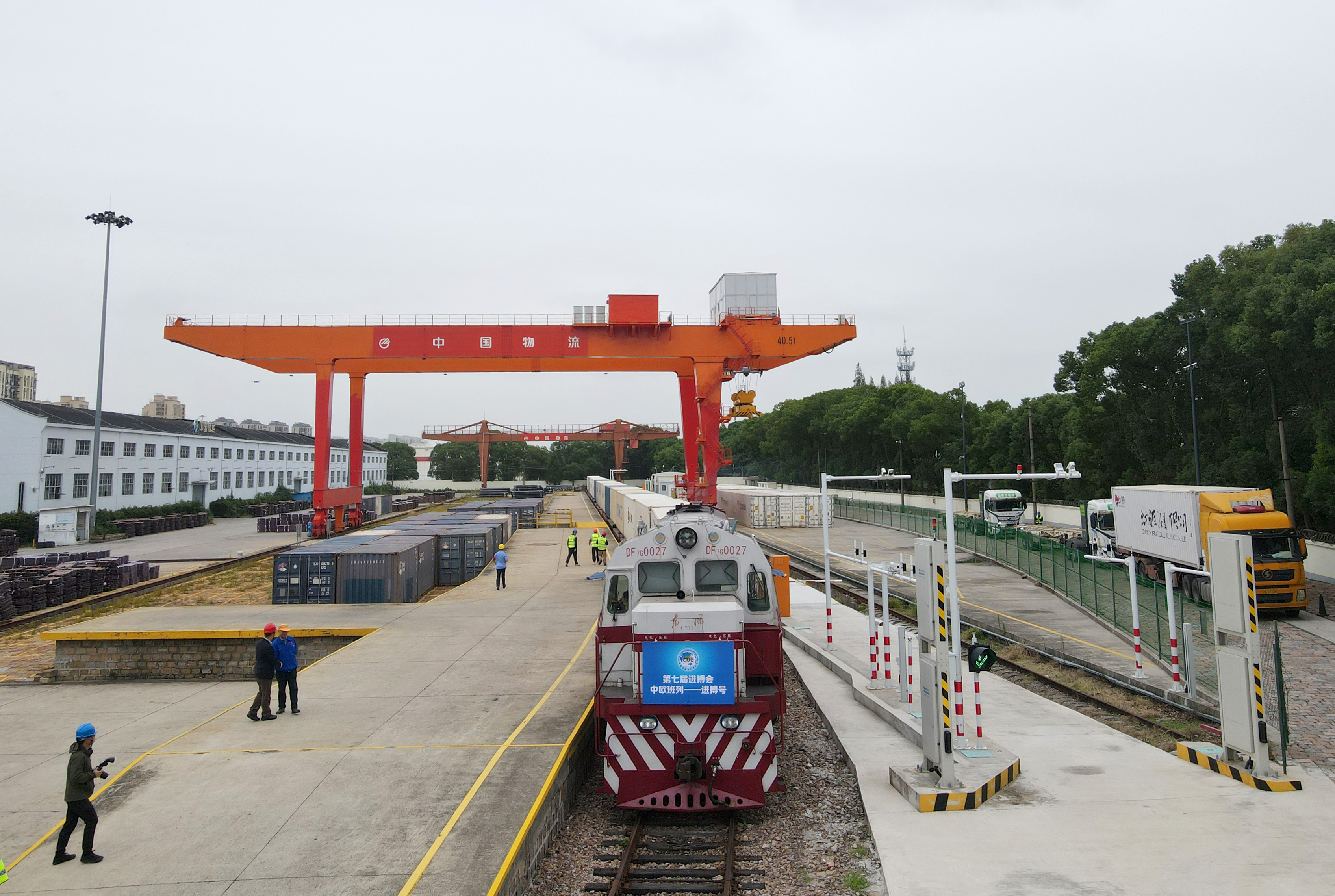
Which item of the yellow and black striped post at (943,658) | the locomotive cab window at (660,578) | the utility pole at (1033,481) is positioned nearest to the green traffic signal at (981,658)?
the yellow and black striped post at (943,658)

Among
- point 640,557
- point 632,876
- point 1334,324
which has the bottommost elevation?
point 632,876

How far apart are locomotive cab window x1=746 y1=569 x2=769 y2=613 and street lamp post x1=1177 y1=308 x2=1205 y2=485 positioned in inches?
964

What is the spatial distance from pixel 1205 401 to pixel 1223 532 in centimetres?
2325

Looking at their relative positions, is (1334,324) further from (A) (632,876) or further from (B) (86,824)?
(B) (86,824)

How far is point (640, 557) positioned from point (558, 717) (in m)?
2.87

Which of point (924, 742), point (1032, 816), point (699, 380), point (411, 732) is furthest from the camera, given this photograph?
point (699, 380)

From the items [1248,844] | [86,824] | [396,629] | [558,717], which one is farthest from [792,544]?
[86,824]

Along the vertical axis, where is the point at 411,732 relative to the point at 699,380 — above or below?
below

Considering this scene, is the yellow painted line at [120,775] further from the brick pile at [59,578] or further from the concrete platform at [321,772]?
the brick pile at [59,578]

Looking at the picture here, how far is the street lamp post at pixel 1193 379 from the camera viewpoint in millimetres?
27000

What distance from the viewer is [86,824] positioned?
255 inches

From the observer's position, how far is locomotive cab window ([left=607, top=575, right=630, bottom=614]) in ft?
28.6

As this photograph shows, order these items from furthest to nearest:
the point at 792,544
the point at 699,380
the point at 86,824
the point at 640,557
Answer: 1. the point at 792,544
2. the point at 699,380
3. the point at 640,557
4. the point at 86,824

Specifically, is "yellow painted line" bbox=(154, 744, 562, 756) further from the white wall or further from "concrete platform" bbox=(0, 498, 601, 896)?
the white wall
